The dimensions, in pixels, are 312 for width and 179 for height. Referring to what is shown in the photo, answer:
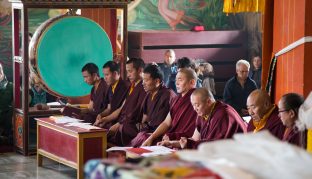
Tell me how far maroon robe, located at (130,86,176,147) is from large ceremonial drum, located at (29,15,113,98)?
1771 millimetres

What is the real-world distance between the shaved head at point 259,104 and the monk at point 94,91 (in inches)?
132

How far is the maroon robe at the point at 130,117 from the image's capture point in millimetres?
7508

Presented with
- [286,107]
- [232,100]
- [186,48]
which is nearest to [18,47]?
[232,100]

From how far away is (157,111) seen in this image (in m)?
7.20

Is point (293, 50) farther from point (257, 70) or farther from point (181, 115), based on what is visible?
point (257, 70)

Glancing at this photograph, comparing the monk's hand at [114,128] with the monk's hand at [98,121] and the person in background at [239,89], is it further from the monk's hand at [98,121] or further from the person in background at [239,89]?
the person in background at [239,89]

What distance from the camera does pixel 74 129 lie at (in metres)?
7.01

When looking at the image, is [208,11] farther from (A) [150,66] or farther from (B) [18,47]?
(A) [150,66]

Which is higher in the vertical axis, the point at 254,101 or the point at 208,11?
the point at 208,11

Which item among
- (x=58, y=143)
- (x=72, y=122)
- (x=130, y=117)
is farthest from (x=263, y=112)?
(x=58, y=143)

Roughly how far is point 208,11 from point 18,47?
13.1ft

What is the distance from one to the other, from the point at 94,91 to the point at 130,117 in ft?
3.07

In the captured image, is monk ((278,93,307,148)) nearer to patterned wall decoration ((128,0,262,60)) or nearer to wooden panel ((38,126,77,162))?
Answer: wooden panel ((38,126,77,162))

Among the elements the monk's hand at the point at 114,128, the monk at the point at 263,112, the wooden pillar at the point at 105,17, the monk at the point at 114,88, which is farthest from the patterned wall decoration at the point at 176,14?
the monk at the point at 263,112
